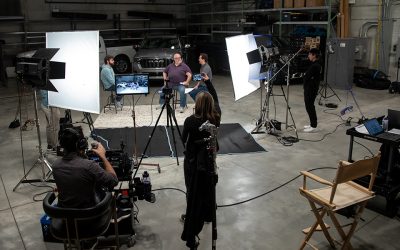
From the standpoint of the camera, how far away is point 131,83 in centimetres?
546

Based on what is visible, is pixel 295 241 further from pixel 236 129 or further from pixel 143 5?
pixel 143 5

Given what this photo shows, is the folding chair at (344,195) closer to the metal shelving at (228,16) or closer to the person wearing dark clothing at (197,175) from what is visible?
the person wearing dark clothing at (197,175)

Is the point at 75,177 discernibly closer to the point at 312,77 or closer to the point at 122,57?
the point at 312,77

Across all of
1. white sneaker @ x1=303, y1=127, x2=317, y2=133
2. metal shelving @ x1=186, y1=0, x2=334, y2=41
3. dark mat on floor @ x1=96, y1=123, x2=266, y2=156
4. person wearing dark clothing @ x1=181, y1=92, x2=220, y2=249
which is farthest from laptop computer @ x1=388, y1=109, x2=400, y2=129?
metal shelving @ x1=186, y1=0, x2=334, y2=41

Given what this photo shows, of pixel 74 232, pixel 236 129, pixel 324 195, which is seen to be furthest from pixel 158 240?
pixel 236 129

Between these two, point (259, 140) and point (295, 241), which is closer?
point (295, 241)

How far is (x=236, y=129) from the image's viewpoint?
25.3 ft

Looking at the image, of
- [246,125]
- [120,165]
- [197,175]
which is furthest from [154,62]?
[197,175]

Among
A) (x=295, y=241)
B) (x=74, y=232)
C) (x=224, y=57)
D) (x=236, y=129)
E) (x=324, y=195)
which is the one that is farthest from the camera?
(x=224, y=57)

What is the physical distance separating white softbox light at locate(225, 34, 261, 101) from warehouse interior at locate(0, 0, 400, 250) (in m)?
0.03

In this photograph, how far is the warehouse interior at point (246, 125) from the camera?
4.07 m

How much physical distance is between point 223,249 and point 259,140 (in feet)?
11.8

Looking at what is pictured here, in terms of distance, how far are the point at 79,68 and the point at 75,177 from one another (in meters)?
2.18

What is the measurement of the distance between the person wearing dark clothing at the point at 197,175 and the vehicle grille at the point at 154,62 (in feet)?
28.1
